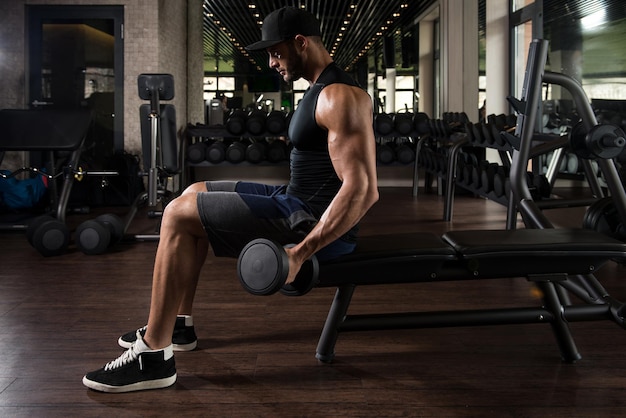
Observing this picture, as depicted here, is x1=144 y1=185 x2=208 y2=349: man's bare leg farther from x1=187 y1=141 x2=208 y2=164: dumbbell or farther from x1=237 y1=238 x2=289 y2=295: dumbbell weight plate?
x1=187 y1=141 x2=208 y2=164: dumbbell

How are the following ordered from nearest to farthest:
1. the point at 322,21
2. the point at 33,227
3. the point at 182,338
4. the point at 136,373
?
the point at 136,373 → the point at 182,338 → the point at 33,227 → the point at 322,21

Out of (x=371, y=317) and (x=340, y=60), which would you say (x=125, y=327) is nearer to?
(x=371, y=317)

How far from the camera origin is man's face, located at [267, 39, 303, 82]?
1709mm

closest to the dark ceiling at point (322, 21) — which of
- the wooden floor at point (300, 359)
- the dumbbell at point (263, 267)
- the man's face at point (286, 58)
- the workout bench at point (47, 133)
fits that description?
the workout bench at point (47, 133)

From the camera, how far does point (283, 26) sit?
5.49 ft

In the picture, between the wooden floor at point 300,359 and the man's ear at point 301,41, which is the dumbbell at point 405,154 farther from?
the man's ear at point 301,41

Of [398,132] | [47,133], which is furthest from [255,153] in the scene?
[47,133]

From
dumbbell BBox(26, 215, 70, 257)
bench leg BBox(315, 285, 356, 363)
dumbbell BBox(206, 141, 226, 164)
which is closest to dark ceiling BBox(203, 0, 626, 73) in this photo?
dumbbell BBox(206, 141, 226, 164)

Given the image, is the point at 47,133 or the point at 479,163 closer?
the point at 47,133

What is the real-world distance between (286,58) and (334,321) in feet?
2.36

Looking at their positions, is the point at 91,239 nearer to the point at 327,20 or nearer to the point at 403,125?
the point at 403,125

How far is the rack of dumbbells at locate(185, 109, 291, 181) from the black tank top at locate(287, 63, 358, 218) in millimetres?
5002

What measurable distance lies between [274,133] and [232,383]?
5107 millimetres

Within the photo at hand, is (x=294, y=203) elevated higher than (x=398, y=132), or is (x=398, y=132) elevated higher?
(x=398, y=132)
